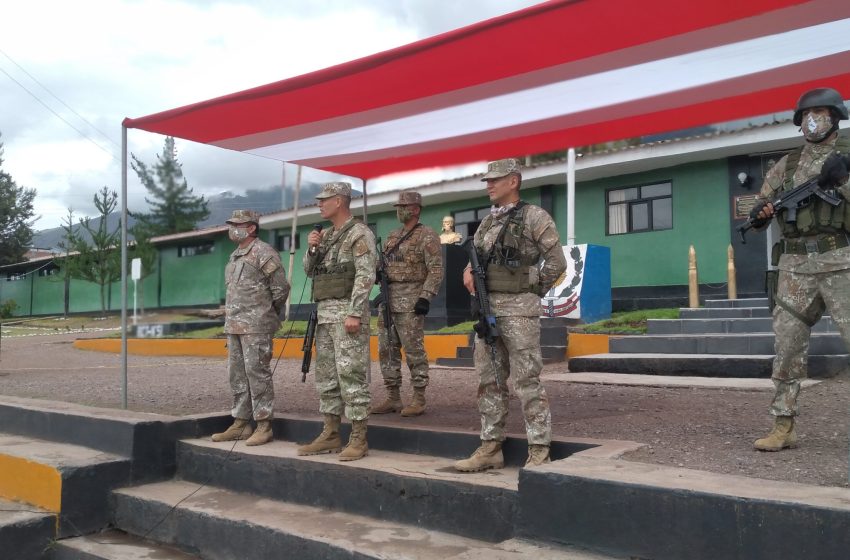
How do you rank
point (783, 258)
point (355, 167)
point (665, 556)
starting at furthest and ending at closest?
point (355, 167)
point (783, 258)
point (665, 556)

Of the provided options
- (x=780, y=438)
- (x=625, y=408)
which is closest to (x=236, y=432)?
(x=625, y=408)

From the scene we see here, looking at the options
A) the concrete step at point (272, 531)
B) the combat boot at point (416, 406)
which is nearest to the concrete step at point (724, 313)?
the combat boot at point (416, 406)

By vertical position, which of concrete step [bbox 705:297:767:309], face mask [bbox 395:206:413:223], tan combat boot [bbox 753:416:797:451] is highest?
face mask [bbox 395:206:413:223]

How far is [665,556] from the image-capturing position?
2.85 m

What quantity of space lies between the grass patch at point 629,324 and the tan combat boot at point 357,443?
6.25 m

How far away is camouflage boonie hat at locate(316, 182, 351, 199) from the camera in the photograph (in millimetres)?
5059

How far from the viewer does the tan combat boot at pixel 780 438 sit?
3930 millimetres

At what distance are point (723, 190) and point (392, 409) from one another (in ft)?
33.6

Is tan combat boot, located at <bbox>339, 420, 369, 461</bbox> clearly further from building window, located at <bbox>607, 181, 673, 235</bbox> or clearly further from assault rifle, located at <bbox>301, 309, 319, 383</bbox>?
building window, located at <bbox>607, 181, 673, 235</bbox>

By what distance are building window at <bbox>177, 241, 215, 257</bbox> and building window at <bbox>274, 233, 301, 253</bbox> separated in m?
3.28

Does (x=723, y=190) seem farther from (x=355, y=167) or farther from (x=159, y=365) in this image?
(x=159, y=365)

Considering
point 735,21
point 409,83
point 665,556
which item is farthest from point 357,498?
point 735,21

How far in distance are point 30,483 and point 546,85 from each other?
5008 mm

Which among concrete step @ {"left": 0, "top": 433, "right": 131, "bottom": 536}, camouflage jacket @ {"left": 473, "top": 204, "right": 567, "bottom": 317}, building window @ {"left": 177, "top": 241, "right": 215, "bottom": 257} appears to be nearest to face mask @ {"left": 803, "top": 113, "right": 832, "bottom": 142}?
camouflage jacket @ {"left": 473, "top": 204, "right": 567, "bottom": 317}
